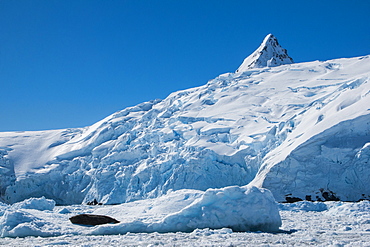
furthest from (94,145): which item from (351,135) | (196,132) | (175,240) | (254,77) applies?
(175,240)

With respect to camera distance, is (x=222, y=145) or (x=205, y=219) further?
(x=222, y=145)

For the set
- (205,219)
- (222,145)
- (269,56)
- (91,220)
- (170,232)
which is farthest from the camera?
(269,56)

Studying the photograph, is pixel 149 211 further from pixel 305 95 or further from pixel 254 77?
pixel 254 77

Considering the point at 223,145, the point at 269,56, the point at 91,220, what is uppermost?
the point at 269,56

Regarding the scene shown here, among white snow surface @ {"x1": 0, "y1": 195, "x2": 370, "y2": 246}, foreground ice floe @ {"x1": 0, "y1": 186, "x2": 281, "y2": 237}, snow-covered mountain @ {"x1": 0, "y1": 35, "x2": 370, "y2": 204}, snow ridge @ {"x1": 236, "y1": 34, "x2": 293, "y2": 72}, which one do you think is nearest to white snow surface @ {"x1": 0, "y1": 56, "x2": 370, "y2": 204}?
snow-covered mountain @ {"x1": 0, "y1": 35, "x2": 370, "y2": 204}

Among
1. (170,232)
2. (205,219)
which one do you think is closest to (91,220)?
(170,232)

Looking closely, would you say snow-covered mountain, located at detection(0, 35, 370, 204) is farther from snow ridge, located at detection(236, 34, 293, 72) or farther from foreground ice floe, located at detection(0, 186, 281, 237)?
snow ridge, located at detection(236, 34, 293, 72)

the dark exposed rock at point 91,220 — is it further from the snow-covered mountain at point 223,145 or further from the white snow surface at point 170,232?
the snow-covered mountain at point 223,145

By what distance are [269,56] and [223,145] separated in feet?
101

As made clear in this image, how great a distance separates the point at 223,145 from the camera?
2870cm

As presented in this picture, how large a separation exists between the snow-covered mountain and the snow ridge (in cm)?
1245

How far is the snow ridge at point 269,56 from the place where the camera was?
54.7 metres

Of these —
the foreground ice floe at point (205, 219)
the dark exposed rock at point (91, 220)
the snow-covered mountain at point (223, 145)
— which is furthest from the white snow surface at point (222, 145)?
the dark exposed rock at point (91, 220)

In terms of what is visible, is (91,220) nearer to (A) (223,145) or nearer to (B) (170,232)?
(B) (170,232)
